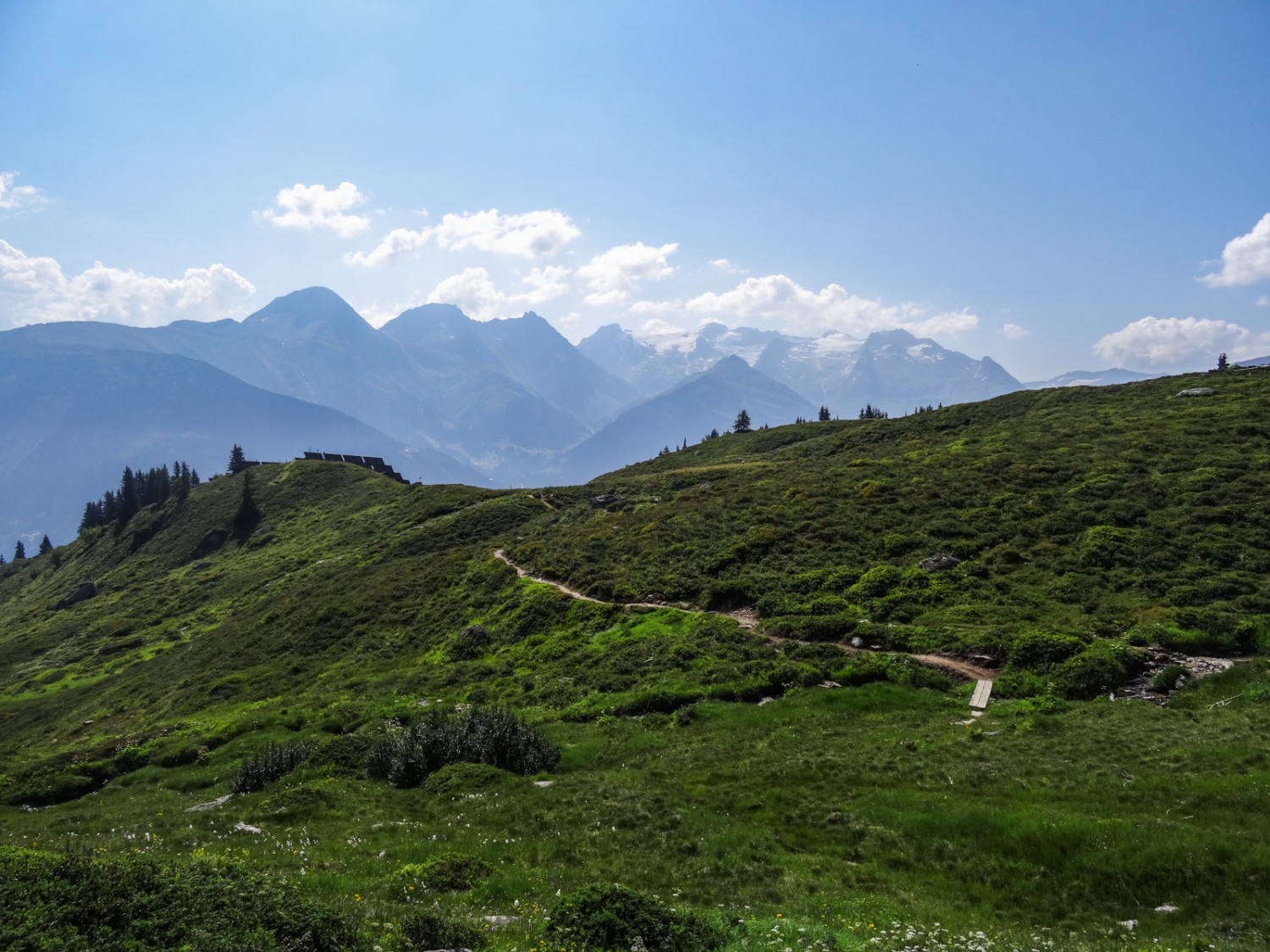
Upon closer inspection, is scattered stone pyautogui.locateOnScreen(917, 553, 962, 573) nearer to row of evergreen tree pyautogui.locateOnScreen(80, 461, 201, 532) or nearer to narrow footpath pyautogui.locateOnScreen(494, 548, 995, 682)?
narrow footpath pyautogui.locateOnScreen(494, 548, 995, 682)

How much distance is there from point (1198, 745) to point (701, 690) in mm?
15781

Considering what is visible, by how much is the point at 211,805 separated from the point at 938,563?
35951 millimetres

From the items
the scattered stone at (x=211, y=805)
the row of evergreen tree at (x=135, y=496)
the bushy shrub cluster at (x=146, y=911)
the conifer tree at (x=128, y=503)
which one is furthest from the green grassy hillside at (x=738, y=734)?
the row of evergreen tree at (x=135, y=496)

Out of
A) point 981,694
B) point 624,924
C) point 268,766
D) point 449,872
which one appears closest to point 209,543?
point 268,766

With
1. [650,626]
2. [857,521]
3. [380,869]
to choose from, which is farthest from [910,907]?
[857,521]

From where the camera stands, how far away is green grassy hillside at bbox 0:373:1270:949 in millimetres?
11109

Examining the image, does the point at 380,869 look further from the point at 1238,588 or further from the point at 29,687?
the point at 29,687

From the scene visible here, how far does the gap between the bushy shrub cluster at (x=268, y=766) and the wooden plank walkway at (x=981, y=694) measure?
82.6 feet

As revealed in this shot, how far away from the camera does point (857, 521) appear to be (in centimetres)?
4591

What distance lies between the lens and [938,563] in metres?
36.8

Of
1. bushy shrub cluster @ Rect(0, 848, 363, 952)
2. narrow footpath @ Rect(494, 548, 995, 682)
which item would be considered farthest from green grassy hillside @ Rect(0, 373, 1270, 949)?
narrow footpath @ Rect(494, 548, 995, 682)

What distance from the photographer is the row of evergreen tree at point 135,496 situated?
143125mm

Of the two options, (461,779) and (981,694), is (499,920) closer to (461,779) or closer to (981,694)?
(461,779)

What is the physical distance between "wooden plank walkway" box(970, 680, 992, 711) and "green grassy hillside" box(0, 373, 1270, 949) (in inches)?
17.8
